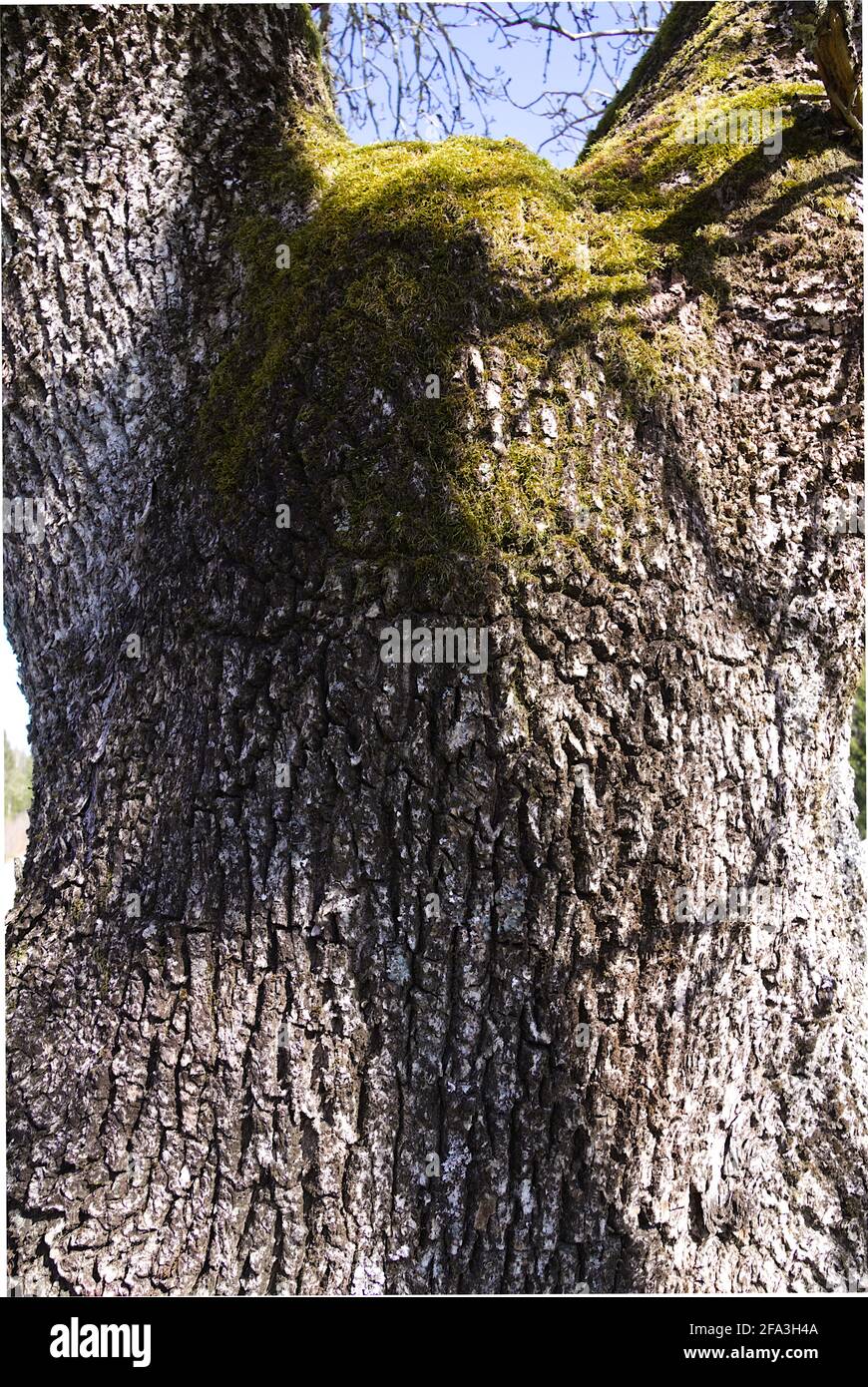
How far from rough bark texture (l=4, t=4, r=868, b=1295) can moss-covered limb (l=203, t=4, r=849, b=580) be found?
3 centimetres

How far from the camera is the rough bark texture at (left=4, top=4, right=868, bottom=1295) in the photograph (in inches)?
72.2

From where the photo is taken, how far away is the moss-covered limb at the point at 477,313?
1997mm

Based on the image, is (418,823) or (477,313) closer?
(418,823)

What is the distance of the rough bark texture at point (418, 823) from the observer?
1835mm

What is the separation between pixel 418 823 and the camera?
6.11 ft

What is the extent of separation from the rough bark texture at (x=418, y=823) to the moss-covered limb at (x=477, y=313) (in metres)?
0.03

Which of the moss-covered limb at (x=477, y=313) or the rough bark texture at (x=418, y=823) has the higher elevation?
the moss-covered limb at (x=477, y=313)

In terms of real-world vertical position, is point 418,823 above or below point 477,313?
below

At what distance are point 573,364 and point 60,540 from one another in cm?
135

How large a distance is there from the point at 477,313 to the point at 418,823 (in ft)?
3.79

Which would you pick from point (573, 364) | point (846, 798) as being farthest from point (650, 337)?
point (846, 798)

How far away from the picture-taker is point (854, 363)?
223cm

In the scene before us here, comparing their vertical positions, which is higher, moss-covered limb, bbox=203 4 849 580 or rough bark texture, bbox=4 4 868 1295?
moss-covered limb, bbox=203 4 849 580

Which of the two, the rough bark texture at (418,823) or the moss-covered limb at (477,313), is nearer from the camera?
the rough bark texture at (418,823)
